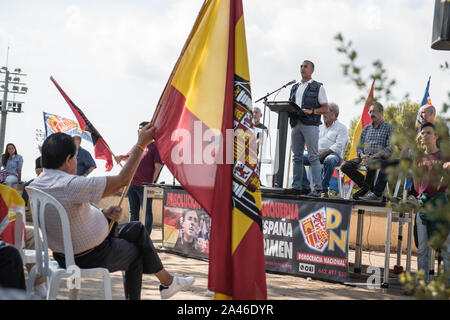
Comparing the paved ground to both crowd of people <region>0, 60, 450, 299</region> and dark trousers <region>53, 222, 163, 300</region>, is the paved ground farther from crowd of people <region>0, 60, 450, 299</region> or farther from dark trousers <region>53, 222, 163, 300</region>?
dark trousers <region>53, 222, 163, 300</region>

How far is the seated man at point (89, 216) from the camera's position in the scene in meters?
3.69

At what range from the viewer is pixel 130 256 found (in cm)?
418

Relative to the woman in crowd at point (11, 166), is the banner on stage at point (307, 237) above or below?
below

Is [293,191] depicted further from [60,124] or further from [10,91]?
[10,91]

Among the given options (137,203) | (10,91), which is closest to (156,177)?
(137,203)

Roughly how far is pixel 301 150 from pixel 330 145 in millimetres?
1237

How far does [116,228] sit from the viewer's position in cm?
426

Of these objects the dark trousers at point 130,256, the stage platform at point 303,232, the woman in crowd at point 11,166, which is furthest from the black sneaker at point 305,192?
the woman in crowd at point 11,166

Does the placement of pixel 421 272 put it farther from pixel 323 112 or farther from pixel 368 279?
pixel 323 112

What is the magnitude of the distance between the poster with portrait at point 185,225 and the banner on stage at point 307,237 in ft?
4.33

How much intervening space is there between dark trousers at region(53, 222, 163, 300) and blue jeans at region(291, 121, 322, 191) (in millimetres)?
4085

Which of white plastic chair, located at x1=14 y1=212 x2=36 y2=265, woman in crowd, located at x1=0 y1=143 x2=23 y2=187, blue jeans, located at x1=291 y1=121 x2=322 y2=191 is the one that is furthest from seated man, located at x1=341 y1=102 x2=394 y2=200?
woman in crowd, located at x1=0 y1=143 x2=23 y2=187

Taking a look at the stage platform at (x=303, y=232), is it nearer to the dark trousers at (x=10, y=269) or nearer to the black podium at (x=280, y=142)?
the black podium at (x=280, y=142)

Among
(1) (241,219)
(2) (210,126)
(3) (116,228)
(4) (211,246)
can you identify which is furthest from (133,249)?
(2) (210,126)
